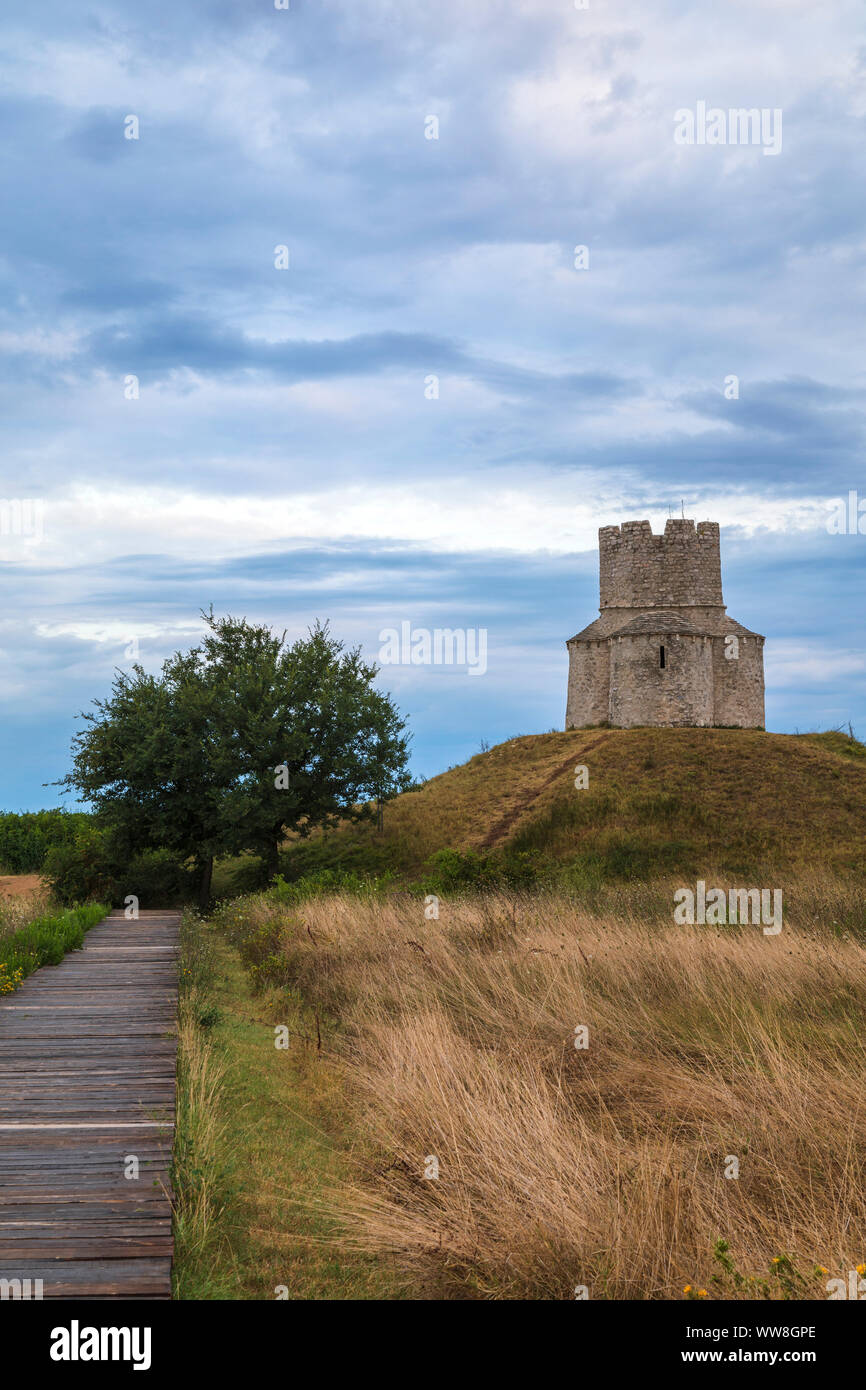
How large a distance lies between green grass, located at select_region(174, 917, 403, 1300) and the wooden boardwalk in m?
0.25

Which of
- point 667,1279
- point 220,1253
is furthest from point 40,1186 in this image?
point 667,1279

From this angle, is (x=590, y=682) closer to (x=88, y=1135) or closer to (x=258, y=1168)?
(x=258, y=1168)

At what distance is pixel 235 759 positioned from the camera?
101ft

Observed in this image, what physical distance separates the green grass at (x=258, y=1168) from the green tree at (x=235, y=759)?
756 inches

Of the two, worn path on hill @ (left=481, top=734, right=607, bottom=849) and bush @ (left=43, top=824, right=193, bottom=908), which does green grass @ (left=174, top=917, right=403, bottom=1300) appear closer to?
bush @ (left=43, top=824, right=193, bottom=908)

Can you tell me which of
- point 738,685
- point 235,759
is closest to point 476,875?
point 235,759

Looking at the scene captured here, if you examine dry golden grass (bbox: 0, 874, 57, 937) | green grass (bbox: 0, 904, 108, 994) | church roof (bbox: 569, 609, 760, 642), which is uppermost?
church roof (bbox: 569, 609, 760, 642)

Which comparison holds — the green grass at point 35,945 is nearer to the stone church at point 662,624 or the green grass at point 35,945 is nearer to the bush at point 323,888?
the bush at point 323,888

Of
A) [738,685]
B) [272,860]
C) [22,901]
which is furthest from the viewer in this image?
[738,685]

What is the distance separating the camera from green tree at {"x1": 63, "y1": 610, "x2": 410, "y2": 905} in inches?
1221

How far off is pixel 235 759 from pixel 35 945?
16.7 m

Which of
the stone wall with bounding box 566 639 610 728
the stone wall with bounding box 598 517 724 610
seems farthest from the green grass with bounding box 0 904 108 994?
the stone wall with bounding box 598 517 724 610

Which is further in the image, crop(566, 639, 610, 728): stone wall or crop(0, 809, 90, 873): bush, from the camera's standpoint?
crop(566, 639, 610, 728): stone wall
